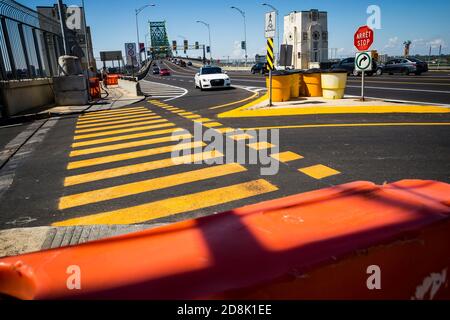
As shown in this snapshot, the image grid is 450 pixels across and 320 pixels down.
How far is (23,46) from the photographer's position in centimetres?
1711

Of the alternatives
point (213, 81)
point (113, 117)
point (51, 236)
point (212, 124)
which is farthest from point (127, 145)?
point (213, 81)

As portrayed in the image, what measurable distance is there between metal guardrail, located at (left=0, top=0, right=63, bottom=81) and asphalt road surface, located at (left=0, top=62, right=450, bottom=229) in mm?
6176

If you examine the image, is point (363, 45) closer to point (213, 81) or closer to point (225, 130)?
point (225, 130)

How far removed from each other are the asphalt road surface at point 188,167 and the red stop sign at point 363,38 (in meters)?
3.63

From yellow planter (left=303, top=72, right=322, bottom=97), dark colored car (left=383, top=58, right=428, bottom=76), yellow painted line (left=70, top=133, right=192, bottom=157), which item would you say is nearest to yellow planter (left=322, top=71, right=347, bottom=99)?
yellow planter (left=303, top=72, right=322, bottom=97)

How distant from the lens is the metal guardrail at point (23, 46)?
14.8 meters

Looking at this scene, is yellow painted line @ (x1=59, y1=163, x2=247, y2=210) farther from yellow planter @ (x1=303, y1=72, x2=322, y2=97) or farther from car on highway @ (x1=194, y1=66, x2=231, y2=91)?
car on highway @ (x1=194, y1=66, x2=231, y2=91)

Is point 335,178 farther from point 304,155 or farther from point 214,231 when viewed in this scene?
point 214,231

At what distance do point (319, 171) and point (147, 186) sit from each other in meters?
2.97

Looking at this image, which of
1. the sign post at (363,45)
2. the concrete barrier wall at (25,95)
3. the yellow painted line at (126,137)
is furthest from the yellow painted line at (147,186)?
the concrete barrier wall at (25,95)

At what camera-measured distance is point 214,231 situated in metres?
2.00

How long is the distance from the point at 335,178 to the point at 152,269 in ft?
15.0

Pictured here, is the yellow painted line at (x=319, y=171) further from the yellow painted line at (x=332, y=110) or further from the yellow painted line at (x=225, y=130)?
the yellow painted line at (x=332, y=110)
